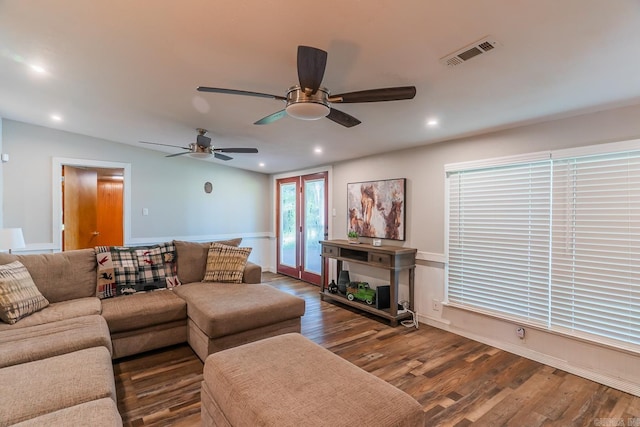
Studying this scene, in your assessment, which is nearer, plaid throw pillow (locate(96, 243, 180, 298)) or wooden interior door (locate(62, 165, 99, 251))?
plaid throw pillow (locate(96, 243, 180, 298))

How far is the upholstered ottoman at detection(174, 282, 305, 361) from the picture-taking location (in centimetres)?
265

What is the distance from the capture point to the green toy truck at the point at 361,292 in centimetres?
414

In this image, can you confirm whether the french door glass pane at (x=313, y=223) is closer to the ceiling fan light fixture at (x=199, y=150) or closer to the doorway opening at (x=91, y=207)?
the ceiling fan light fixture at (x=199, y=150)

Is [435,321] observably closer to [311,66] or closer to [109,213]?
[311,66]

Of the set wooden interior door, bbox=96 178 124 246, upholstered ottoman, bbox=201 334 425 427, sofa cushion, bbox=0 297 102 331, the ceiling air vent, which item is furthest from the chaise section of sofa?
wooden interior door, bbox=96 178 124 246

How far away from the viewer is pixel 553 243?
9.25ft

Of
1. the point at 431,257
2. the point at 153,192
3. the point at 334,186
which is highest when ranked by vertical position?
the point at 334,186

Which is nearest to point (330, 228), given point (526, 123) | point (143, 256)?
point (143, 256)

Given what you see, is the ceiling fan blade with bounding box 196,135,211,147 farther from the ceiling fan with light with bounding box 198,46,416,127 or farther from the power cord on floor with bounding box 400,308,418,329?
the power cord on floor with bounding box 400,308,418,329

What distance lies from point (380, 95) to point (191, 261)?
2970mm

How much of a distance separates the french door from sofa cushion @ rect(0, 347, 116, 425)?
4095 mm

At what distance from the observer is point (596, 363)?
2570 mm

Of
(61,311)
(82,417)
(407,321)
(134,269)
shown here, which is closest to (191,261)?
(134,269)

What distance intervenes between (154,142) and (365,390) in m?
5.00
